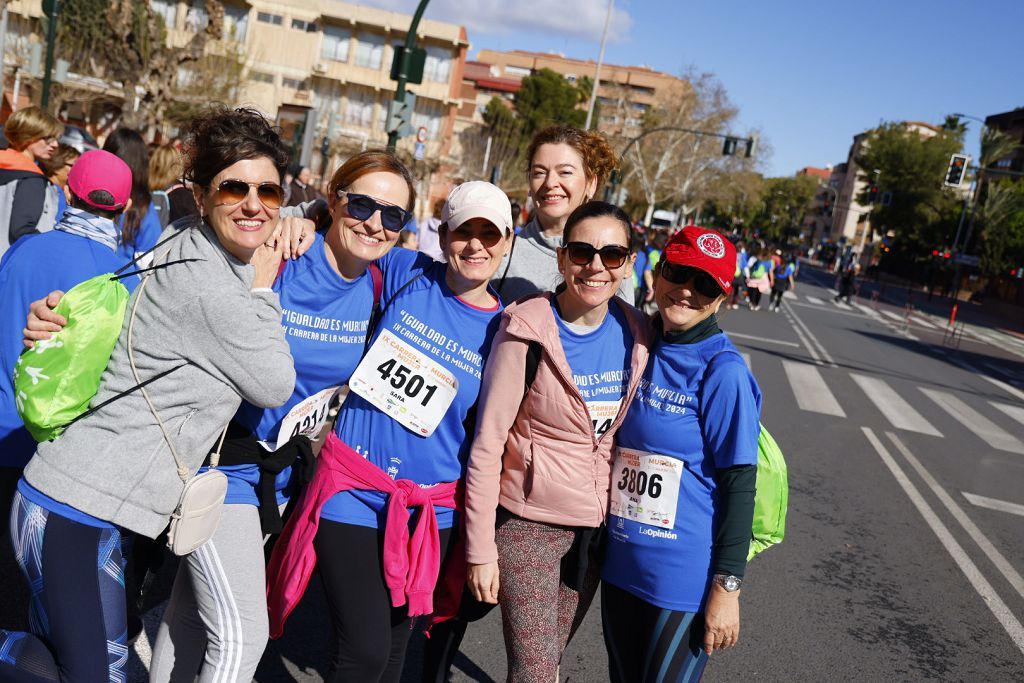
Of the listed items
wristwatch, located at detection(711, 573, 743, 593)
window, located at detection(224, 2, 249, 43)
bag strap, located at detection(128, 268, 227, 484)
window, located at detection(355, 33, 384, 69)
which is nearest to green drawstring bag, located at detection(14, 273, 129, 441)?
bag strap, located at detection(128, 268, 227, 484)

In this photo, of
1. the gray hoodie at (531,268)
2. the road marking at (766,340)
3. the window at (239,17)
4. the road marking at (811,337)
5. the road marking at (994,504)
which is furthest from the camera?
the window at (239,17)

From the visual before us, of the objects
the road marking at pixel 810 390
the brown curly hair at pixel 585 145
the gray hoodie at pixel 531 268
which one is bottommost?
the road marking at pixel 810 390

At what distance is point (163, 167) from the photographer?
5.89 meters

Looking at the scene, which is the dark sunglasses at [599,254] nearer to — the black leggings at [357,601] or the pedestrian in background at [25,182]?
the black leggings at [357,601]

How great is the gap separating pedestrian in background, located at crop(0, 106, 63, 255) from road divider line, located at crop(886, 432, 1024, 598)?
6671mm

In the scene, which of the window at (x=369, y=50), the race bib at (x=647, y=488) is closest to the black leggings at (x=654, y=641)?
the race bib at (x=647, y=488)

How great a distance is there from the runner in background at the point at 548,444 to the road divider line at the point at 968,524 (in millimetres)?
4681

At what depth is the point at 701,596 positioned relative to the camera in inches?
102

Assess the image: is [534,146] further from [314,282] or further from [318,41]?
[318,41]

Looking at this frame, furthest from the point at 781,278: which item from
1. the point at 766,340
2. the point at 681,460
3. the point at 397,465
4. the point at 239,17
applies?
the point at 239,17

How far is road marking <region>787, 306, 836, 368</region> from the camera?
688 inches

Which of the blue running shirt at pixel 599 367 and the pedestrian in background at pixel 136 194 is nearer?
the blue running shirt at pixel 599 367

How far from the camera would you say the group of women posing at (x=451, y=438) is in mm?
2504

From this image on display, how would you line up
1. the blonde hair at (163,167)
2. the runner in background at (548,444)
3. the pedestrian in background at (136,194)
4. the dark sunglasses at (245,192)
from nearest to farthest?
1. the dark sunglasses at (245,192)
2. the runner in background at (548,444)
3. the pedestrian in background at (136,194)
4. the blonde hair at (163,167)
